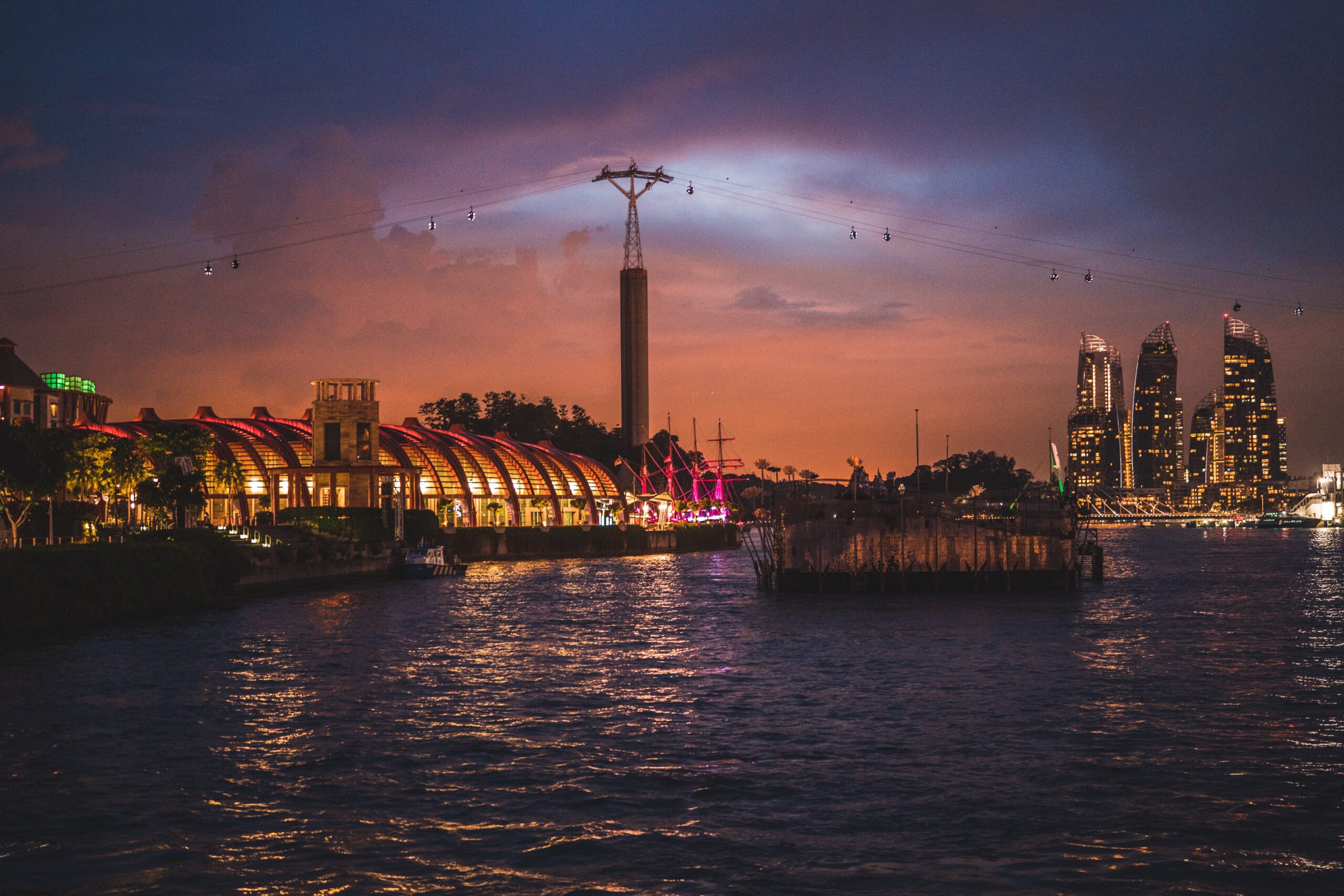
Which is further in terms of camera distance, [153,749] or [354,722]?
[354,722]

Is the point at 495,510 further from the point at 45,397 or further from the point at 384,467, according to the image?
the point at 45,397

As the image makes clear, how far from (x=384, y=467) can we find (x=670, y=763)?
89.5m

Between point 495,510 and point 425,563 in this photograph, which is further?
point 495,510

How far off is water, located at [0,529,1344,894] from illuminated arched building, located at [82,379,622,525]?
5816cm

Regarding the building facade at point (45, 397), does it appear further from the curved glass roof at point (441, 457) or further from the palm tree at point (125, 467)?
the palm tree at point (125, 467)

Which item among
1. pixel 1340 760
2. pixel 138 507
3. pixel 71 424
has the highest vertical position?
pixel 71 424

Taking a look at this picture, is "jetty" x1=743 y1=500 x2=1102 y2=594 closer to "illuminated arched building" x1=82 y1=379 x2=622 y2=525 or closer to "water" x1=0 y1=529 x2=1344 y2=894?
"water" x1=0 y1=529 x2=1344 y2=894

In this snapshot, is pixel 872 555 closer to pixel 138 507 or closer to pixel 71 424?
pixel 138 507

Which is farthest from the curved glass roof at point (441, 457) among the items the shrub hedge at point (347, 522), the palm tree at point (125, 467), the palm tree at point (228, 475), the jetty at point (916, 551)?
the jetty at point (916, 551)

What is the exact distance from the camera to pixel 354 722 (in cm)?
2919

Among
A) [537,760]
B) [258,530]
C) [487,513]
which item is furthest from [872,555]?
[487,513]

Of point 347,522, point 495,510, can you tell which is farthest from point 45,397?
point 347,522

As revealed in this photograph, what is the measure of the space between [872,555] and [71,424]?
291 ft

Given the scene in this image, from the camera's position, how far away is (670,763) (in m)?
24.3
